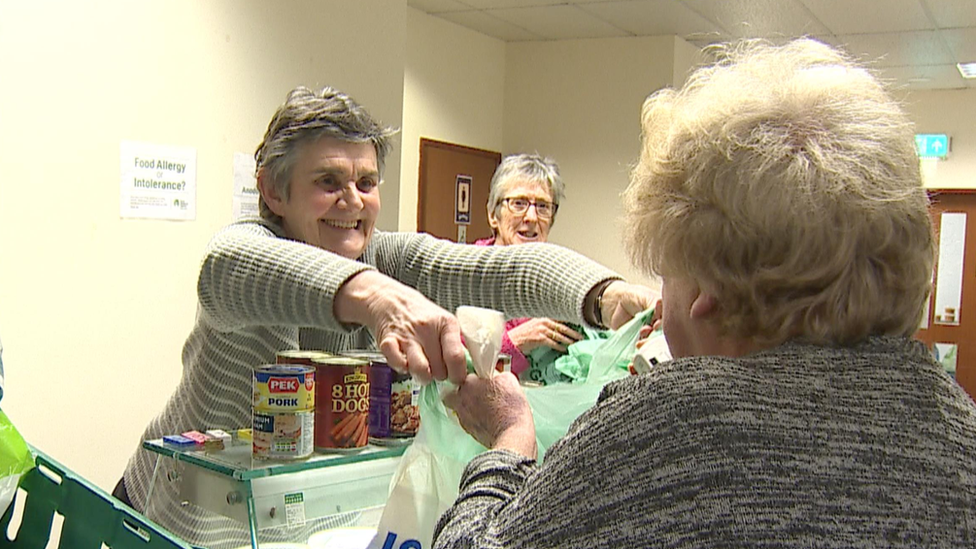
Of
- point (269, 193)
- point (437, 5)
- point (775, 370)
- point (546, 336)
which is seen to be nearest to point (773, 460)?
point (775, 370)

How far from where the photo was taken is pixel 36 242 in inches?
101

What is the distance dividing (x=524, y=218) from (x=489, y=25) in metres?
2.75

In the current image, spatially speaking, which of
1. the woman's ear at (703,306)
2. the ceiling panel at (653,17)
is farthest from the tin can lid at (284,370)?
the ceiling panel at (653,17)

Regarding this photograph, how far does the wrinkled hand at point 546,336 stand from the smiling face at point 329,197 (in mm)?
983

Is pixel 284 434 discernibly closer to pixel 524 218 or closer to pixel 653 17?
pixel 524 218

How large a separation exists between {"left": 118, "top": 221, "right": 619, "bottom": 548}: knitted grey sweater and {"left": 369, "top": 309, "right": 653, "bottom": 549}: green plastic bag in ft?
0.47

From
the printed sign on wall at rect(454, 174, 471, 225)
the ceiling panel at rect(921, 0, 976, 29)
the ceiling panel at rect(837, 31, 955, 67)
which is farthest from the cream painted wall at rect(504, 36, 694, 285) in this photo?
the ceiling panel at rect(921, 0, 976, 29)

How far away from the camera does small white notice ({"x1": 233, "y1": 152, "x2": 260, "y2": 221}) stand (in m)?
3.17

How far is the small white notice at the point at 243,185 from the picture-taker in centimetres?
317

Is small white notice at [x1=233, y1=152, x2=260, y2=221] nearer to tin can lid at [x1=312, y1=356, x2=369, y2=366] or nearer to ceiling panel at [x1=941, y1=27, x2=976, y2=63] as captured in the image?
tin can lid at [x1=312, y1=356, x2=369, y2=366]

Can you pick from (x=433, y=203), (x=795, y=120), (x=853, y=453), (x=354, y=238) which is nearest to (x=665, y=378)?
(x=853, y=453)

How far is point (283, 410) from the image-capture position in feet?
3.77

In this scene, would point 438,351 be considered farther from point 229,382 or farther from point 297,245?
point 229,382

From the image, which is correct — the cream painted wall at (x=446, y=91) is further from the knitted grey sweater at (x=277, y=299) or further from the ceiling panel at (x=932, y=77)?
the knitted grey sweater at (x=277, y=299)
